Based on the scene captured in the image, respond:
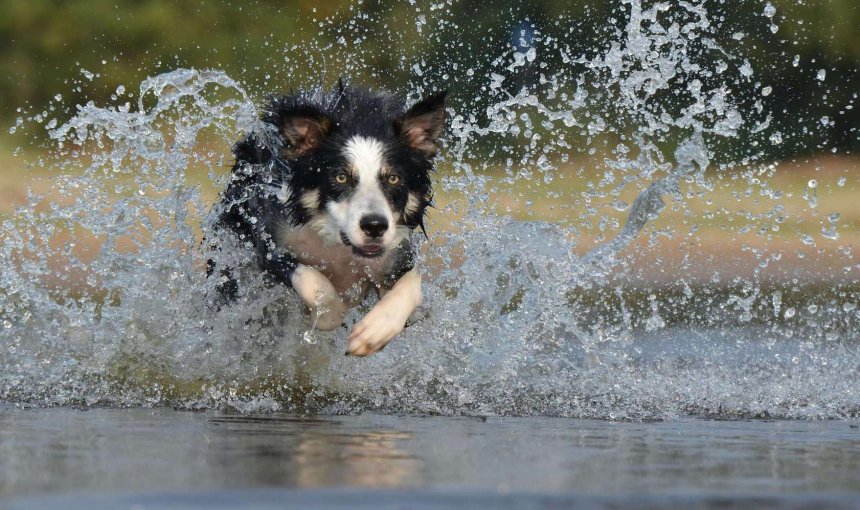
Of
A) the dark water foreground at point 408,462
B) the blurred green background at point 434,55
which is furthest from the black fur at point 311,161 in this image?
the blurred green background at point 434,55

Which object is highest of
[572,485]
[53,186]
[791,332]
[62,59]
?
[62,59]

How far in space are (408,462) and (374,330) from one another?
1.76 m

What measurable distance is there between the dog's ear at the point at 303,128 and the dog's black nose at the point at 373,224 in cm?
63

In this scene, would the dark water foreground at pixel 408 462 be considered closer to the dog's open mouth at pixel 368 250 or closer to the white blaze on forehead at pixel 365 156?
the dog's open mouth at pixel 368 250

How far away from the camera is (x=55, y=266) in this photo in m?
14.2

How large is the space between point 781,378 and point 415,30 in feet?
52.4

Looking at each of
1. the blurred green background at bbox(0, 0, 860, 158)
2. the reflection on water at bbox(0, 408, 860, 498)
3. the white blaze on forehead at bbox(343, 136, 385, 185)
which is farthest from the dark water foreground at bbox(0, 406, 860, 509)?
the blurred green background at bbox(0, 0, 860, 158)

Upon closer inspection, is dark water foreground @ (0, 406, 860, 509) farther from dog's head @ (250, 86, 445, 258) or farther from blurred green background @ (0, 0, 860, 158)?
blurred green background @ (0, 0, 860, 158)

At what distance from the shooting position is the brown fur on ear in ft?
19.8

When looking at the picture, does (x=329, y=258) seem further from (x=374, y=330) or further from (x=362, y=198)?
(x=374, y=330)

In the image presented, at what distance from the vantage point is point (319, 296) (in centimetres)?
582

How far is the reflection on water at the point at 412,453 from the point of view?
325cm

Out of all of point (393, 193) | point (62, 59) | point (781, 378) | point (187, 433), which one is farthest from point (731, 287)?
point (62, 59)

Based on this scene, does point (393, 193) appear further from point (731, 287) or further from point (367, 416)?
point (731, 287)
